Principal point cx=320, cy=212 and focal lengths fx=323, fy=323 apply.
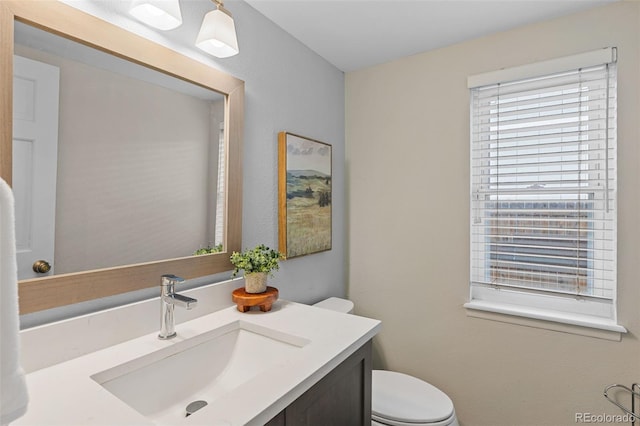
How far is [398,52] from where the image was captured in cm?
192

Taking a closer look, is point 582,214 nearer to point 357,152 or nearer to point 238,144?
point 357,152

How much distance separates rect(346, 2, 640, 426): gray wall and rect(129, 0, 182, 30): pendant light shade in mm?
1353

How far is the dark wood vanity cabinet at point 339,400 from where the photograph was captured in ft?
2.69

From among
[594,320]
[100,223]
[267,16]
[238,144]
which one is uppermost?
[267,16]

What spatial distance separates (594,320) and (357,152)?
1.52 metres

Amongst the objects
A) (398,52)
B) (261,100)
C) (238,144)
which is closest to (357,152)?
(398,52)

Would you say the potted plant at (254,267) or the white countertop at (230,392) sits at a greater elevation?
the potted plant at (254,267)

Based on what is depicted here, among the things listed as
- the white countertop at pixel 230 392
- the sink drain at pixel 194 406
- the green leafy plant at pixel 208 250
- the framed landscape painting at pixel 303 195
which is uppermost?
the framed landscape painting at pixel 303 195

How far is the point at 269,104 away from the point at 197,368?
1.16m

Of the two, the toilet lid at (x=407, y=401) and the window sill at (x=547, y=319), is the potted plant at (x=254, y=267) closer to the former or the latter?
the toilet lid at (x=407, y=401)

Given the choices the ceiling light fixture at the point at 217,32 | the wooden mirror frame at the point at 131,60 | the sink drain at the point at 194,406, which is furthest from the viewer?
the ceiling light fixture at the point at 217,32

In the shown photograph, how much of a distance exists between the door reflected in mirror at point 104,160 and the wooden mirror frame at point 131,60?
0.07ft

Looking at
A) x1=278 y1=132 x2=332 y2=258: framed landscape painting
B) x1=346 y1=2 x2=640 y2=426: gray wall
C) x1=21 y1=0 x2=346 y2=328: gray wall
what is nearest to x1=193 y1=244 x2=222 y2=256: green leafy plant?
x1=21 y1=0 x2=346 y2=328: gray wall

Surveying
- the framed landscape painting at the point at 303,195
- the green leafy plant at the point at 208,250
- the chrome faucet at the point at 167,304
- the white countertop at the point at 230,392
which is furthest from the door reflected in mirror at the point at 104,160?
the framed landscape painting at the point at 303,195
